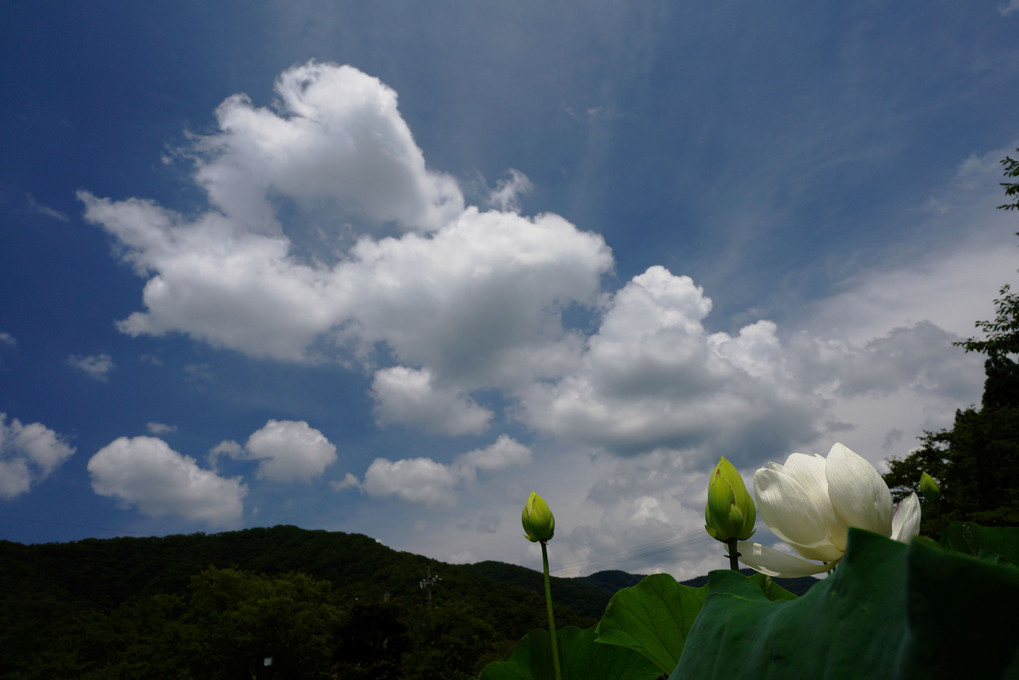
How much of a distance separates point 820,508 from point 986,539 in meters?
0.44

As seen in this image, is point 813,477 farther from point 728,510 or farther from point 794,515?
point 728,510

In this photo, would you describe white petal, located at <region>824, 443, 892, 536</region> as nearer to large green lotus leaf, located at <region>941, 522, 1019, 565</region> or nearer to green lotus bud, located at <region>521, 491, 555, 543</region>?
large green lotus leaf, located at <region>941, 522, 1019, 565</region>

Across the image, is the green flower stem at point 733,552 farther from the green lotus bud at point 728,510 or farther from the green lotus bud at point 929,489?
the green lotus bud at point 929,489

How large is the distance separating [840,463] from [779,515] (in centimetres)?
12

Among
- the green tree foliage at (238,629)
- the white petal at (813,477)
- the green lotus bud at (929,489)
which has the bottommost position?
the green tree foliage at (238,629)

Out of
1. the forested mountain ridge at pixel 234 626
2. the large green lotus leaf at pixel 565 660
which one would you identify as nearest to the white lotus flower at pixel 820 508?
the large green lotus leaf at pixel 565 660

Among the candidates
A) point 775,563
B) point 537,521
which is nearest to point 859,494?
point 775,563

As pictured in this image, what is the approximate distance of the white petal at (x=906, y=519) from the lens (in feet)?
2.46

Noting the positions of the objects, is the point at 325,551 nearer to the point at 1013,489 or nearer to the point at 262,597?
the point at 262,597

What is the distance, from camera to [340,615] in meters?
26.2

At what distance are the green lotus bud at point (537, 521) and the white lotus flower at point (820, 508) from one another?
29.4 inches

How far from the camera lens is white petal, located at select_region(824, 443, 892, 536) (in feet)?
2.34

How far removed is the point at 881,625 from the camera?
0.30 metres

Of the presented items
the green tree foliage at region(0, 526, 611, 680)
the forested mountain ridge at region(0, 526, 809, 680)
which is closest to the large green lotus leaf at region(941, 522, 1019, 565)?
the green tree foliage at region(0, 526, 611, 680)
